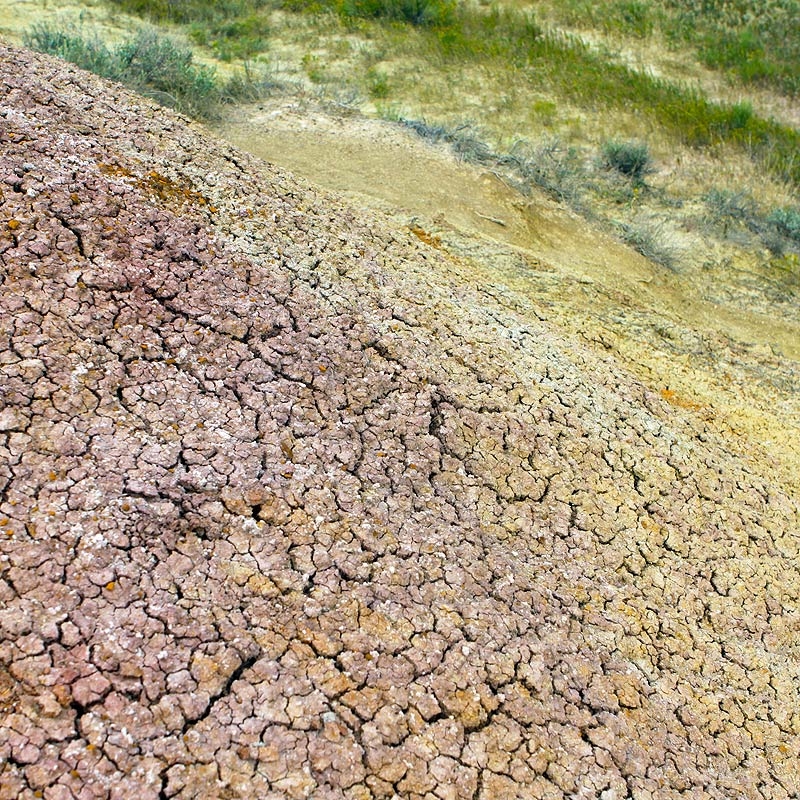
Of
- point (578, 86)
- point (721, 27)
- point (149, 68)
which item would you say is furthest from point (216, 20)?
point (721, 27)

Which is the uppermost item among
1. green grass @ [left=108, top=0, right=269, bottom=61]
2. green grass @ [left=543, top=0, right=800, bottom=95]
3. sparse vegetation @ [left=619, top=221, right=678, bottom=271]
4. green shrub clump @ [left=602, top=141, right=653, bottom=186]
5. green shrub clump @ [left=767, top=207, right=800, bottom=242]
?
green grass @ [left=543, top=0, right=800, bottom=95]

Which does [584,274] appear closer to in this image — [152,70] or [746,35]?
[152,70]

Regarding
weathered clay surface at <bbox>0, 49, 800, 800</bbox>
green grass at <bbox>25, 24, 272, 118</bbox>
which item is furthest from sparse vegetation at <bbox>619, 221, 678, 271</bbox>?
green grass at <bbox>25, 24, 272, 118</bbox>

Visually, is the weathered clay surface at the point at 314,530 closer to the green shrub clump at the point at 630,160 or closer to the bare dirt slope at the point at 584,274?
the bare dirt slope at the point at 584,274

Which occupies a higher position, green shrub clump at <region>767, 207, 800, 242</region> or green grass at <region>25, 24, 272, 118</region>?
green grass at <region>25, 24, 272, 118</region>

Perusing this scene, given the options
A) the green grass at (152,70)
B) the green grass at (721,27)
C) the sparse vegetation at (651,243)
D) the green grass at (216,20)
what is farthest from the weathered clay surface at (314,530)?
the green grass at (721,27)

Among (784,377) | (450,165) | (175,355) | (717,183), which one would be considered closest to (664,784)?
(175,355)

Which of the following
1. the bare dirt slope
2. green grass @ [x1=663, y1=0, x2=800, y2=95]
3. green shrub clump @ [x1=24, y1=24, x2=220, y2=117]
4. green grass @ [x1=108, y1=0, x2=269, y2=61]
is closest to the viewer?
the bare dirt slope

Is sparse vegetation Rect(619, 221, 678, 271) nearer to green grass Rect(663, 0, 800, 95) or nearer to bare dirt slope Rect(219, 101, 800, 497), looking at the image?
bare dirt slope Rect(219, 101, 800, 497)
